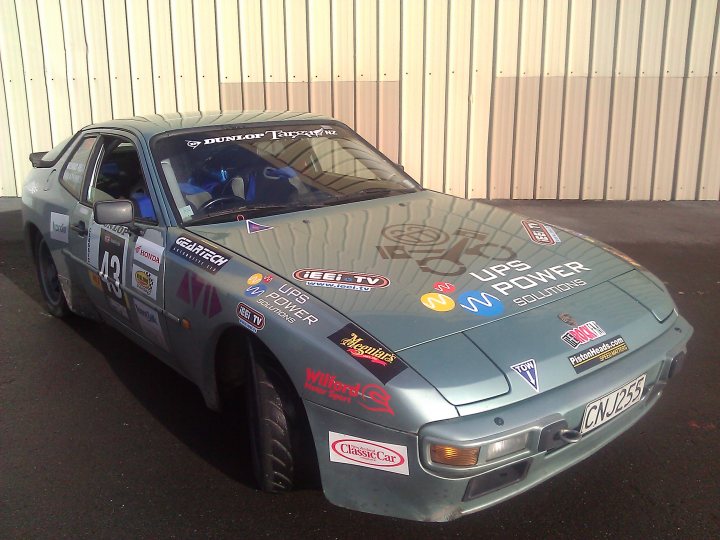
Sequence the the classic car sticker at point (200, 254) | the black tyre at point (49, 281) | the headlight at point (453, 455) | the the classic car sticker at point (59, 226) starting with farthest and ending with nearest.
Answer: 1. the black tyre at point (49, 281)
2. the the classic car sticker at point (59, 226)
3. the the classic car sticker at point (200, 254)
4. the headlight at point (453, 455)

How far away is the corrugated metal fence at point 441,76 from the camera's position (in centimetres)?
825

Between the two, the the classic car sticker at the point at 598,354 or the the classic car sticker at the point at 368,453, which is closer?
the the classic car sticker at the point at 368,453

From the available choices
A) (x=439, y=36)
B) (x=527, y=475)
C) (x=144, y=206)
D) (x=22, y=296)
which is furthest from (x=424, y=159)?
(x=527, y=475)

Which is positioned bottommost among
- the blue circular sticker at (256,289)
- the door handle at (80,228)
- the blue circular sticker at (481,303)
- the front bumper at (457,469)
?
the front bumper at (457,469)

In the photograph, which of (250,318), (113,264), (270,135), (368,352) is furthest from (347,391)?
(270,135)

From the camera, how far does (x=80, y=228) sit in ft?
13.0

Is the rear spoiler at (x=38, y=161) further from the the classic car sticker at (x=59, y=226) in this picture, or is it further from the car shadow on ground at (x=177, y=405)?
the car shadow on ground at (x=177, y=405)

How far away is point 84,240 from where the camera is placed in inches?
153

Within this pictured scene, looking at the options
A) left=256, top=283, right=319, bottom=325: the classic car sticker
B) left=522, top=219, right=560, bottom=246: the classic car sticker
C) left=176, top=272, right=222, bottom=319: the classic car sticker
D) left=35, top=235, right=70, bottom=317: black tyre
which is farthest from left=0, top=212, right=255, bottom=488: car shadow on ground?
left=522, top=219, right=560, bottom=246: the classic car sticker

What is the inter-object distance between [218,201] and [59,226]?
1.48 m

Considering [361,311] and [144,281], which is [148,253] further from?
[361,311]

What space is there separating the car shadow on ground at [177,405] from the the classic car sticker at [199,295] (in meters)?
0.54

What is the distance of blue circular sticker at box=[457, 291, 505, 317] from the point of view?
246 centimetres

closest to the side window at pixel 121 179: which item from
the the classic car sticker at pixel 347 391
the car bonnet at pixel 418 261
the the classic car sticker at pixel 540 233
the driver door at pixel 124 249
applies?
the driver door at pixel 124 249
